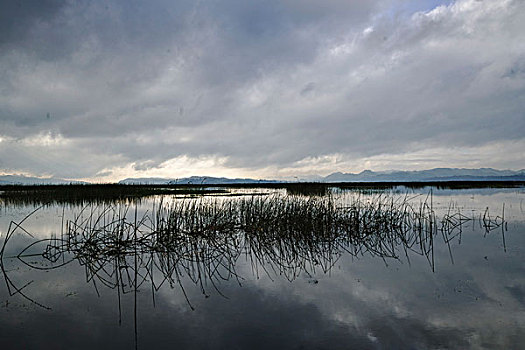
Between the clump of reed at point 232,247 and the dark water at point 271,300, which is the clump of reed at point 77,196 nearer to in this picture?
the clump of reed at point 232,247

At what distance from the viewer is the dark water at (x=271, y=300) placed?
3598 millimetres

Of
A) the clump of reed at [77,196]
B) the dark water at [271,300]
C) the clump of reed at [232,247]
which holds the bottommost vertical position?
the dark water at [271,300]

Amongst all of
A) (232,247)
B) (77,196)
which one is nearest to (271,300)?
(232,247)

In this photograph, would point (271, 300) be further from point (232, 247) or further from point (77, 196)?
point (77, 196)

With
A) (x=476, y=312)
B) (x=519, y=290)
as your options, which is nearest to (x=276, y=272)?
(x=476, y=312)

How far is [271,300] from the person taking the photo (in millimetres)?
4688

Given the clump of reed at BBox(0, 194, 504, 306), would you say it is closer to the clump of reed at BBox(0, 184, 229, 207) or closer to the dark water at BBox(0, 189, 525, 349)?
the dark water at BBox(0, 189, 525, 349)

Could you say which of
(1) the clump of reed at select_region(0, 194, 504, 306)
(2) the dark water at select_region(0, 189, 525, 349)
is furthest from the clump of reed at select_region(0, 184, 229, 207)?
(2) the dark water at select_region(0, 189, 525, 349)

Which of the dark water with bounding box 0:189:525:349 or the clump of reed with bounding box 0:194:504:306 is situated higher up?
the clump of reed with bounding box 0:194:504:306

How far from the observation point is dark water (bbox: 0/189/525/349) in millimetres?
3598

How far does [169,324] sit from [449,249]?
6.63 meters

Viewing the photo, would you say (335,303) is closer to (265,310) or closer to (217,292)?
(265,310)

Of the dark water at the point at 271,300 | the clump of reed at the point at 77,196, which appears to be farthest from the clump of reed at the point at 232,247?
the clump of reed at the point at 77,196

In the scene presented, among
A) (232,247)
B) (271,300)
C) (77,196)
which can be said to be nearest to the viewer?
(271,300)
